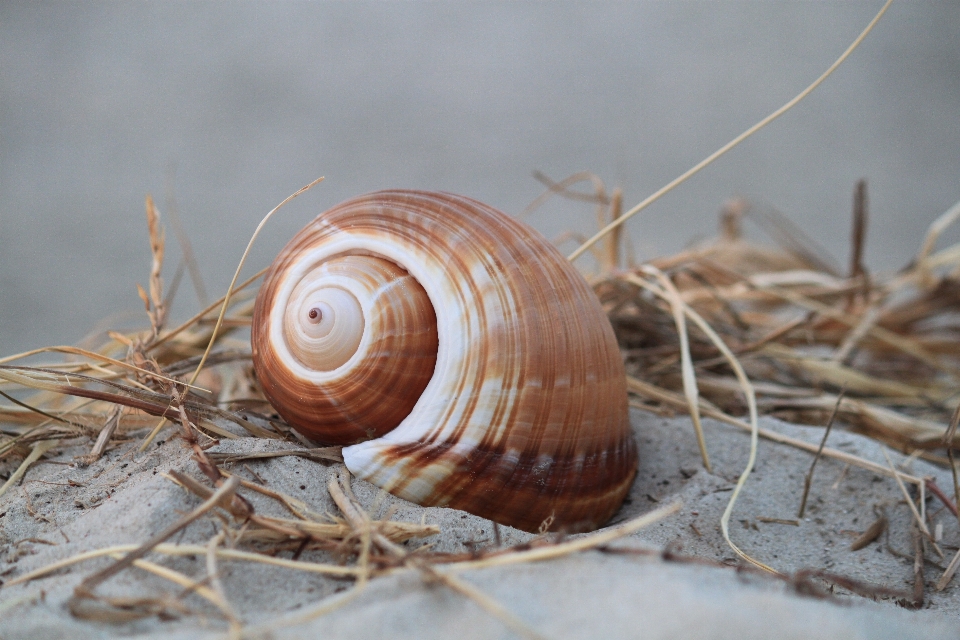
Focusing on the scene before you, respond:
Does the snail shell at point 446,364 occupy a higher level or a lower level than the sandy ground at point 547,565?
higher

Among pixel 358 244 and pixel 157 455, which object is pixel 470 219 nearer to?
pixel 358 244

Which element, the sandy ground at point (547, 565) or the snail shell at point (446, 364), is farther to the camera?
the snail shell at point (446, 364)

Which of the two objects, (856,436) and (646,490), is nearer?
(646,490)

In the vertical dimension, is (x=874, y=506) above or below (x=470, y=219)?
below

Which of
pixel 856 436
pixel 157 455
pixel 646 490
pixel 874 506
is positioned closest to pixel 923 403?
pixel 856 436

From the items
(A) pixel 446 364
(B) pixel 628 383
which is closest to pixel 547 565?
(A) pixel 446 364
